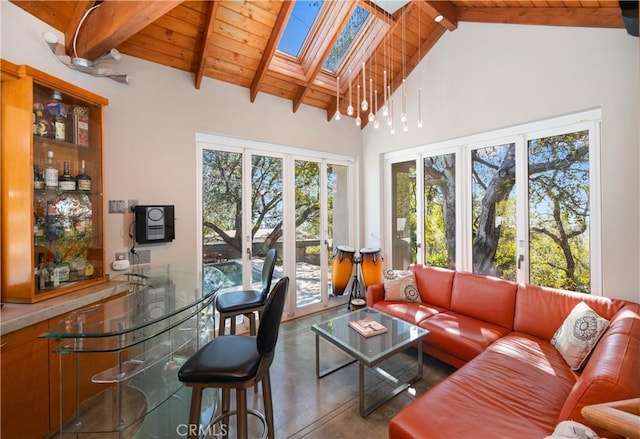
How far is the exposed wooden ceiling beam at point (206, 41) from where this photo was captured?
245cm

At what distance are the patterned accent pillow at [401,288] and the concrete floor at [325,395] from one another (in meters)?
0.60

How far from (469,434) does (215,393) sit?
68.2 inches

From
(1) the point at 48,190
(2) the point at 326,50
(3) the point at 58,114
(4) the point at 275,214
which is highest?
(2) the point at 326,50

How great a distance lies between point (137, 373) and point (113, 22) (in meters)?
2.51

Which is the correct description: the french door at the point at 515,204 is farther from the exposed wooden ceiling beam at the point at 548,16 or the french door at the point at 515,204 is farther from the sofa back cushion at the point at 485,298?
the exposed wooden ceiling beam at the point at 548,16

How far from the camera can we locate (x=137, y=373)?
6.20 ft

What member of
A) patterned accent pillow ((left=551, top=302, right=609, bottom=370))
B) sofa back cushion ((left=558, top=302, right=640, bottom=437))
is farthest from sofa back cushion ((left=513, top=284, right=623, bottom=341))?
sofa back cushion ((left=558, top=302, right=640, bottom=437))

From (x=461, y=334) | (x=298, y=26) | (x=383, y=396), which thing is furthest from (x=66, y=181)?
(x=461, y=334)

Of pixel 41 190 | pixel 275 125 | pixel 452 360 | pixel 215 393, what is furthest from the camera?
pixel 275 125

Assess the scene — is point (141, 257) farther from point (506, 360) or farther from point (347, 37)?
point (347, 37)

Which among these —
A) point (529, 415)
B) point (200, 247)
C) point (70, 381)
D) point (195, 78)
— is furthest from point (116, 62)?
point (529, 415)

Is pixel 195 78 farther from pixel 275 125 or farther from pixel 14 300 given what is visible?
pixel 14 300

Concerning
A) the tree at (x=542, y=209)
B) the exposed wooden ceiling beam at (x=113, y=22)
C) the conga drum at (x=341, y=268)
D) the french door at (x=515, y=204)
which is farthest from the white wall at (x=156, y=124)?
the tree at (x=542, y=209)

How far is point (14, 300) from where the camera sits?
6.01 ft
